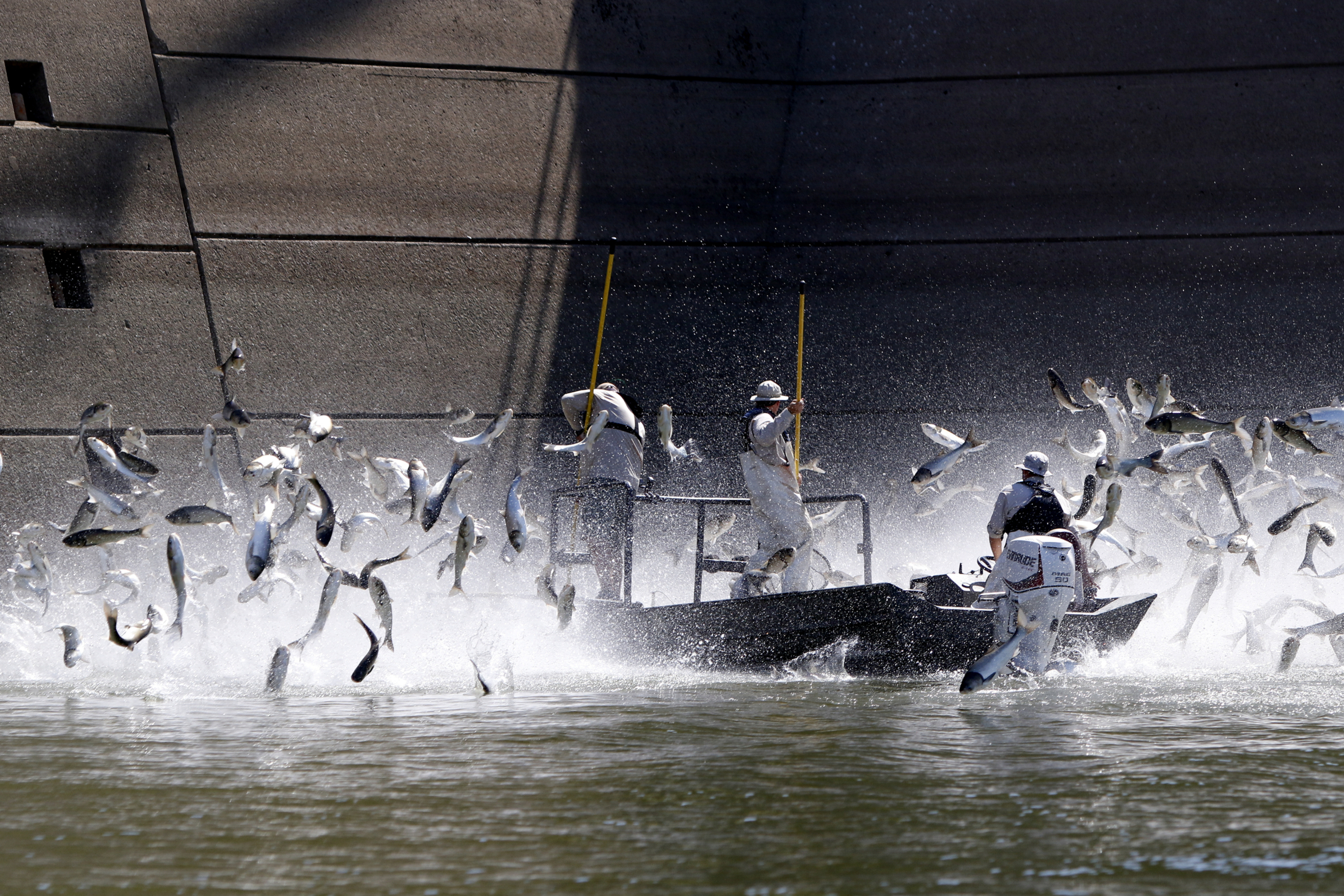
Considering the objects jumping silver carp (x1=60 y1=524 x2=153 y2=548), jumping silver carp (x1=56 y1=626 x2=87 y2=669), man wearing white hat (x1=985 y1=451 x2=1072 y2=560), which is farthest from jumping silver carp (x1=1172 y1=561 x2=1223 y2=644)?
jumping silver carp (x1=56 y1=626 x2=87 y2=669)

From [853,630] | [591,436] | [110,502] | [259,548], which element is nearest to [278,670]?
[259,548]

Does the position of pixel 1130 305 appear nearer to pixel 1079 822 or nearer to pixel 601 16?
pixel 601 16

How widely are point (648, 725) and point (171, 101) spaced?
35.2ft

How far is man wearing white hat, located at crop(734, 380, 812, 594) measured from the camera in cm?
954

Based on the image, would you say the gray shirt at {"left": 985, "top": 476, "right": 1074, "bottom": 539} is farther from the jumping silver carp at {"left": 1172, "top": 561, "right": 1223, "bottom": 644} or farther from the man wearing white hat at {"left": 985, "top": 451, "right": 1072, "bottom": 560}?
the jumping silver carp at {"left": 1172, "top": 561, "right": 1223, "bottom": 644}

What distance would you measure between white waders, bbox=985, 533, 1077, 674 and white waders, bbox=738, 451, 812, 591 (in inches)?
64.6

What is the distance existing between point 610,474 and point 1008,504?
10.1 feet

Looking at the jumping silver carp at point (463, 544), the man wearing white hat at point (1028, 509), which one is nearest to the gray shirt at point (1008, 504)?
the man wearing white hat at point (1028, 509)

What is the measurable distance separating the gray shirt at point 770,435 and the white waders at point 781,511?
4cm

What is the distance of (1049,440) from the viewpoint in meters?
14.8

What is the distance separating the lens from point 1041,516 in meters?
8.98

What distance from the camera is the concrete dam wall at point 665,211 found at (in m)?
13.9

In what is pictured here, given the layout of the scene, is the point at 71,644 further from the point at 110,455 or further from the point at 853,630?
the point at 853,630

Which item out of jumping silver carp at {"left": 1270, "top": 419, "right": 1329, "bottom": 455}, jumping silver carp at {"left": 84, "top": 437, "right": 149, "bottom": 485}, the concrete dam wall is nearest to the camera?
jumping silver carp at {"left": 1270, "top": 419, "right": 1329, "bottom": 455}
